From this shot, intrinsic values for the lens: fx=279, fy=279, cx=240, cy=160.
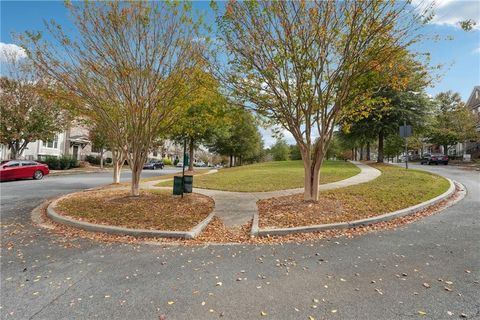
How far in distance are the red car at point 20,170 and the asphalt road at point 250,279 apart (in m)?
14.7

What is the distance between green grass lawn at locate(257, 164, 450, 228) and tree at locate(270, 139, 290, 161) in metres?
68.1

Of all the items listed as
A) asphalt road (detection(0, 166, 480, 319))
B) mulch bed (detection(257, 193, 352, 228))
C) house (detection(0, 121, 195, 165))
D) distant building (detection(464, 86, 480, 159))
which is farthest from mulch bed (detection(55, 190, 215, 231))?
distant building (detection(464, 86, 480, 159))

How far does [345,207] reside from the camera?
26.6 ft

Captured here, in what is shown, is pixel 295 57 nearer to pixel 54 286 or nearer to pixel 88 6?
pixel 88 6

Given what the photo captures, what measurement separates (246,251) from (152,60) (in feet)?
22.6

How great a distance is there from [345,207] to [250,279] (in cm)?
503

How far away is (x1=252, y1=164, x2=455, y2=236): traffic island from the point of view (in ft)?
21.8

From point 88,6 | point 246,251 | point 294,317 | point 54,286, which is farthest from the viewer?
point 88,6

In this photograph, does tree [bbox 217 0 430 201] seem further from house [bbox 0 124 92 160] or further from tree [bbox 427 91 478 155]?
A: house [bbox 0 124 92 160]

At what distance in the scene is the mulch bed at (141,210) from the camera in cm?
708

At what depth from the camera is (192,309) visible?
126 inches

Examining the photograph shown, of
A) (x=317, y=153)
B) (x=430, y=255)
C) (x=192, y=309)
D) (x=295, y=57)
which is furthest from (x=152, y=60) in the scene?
(x=430, y=255)

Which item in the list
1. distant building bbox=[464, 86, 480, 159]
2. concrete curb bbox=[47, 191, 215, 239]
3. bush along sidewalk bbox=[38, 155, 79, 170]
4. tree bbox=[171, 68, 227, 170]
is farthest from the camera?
distant building bbox=[464, 86, 480, 159]

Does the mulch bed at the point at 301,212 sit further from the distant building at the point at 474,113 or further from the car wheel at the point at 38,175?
the distant building at the point at 474,113
